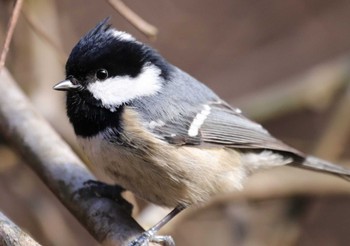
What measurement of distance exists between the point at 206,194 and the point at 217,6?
75.6 inches

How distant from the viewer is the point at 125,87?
173cm

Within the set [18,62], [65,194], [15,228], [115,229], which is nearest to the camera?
[15,228]

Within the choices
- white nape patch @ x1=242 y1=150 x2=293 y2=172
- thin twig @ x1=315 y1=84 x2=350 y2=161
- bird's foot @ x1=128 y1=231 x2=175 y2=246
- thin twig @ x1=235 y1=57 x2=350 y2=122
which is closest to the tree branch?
bird's foot @ x1=128 y1=231 x2=175 y2=246

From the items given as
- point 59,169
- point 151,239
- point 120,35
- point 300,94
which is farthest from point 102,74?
point 300,94

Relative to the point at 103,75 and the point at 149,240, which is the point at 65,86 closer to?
the point at 103,75

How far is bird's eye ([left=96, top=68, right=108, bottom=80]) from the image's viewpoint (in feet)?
5.56

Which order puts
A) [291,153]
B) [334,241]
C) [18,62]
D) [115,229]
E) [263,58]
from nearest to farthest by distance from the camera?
[115,229]
[291,153]
[18,62]
[334,241]
[263,58]

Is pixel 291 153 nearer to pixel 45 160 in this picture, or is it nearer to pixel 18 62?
pixel 45 160

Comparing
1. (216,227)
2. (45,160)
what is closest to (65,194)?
(45,160)

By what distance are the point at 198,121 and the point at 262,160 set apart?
29 cm

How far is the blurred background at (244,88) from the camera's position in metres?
2.33

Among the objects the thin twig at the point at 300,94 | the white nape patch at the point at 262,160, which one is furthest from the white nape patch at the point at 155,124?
the thin twig at the point at 300,94

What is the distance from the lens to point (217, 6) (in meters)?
3.58

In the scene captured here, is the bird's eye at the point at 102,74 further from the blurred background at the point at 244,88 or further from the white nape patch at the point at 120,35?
the blurred background at the point at 244,88
